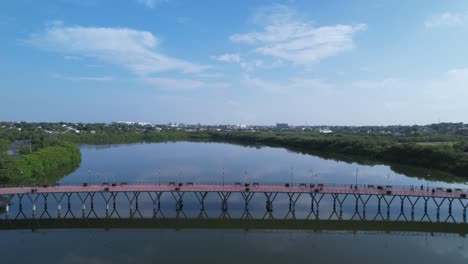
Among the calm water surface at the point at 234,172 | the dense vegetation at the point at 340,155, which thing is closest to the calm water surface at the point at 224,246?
the calm water surface at the point at 234,172

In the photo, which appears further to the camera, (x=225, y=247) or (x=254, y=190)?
(x=254, y=190)

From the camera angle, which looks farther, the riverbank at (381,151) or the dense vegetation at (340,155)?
the riverbank at (381,151)

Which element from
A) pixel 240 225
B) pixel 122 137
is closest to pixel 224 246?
pixel 240 225

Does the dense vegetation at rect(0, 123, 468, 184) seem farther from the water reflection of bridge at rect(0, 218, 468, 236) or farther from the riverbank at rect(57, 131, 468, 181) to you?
the water reflection of bridge at rect(0, 218, 468, 236)

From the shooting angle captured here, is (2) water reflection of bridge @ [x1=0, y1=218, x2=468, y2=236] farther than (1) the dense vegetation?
No

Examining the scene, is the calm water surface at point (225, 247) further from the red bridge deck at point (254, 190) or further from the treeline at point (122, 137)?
the treeline at point (122, 137)

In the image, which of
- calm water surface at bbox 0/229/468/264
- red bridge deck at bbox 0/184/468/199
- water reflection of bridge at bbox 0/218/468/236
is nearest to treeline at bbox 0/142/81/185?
red bridge deck at bbox 0/184/468/199

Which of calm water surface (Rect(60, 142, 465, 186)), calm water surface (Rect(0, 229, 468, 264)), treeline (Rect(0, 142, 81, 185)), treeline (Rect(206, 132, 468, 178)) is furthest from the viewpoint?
treeline (Rect(206, 132, 468, 178))

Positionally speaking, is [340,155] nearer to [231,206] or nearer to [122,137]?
[231,206]

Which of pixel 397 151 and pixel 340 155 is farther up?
pixel 397 151
